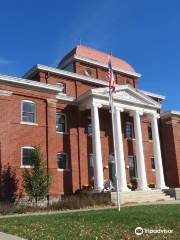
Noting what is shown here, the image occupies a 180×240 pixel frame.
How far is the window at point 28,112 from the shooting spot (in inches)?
1087

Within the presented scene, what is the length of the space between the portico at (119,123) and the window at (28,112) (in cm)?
489

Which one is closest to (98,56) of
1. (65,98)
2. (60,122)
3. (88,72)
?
(88,72)

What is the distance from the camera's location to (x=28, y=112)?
27828mm

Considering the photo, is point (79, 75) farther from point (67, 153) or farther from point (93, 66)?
point (67, 153)

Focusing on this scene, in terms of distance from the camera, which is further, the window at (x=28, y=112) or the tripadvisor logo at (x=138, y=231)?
the window at (x=28, y=112)

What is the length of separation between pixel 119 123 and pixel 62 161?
5.94m

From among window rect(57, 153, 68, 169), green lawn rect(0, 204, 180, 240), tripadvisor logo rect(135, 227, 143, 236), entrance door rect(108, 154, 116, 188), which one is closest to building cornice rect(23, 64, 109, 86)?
entrance door rect(108, 154, 116, 188)

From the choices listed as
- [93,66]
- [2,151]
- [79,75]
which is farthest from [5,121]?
[93,66]

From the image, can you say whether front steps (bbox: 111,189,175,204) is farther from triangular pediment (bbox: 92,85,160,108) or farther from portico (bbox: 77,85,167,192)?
triangular pediment (bbox: 92,85,160,108)

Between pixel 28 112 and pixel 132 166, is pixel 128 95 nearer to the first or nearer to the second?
pixel 132 166

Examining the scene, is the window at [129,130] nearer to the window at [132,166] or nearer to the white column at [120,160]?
the window at [132,166]

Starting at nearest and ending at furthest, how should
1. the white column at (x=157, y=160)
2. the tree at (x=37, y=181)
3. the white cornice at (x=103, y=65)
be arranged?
the tree at (x=37, y=181)
the white column at (x=157, y=160)
the white cornice at (x=103, y=65)

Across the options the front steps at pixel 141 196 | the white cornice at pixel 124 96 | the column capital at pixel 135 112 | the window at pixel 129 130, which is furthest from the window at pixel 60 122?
the front steps at pixel 141 196

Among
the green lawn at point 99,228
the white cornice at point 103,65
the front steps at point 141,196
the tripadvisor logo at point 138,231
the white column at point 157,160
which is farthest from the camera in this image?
the white cornice at point 103,65
